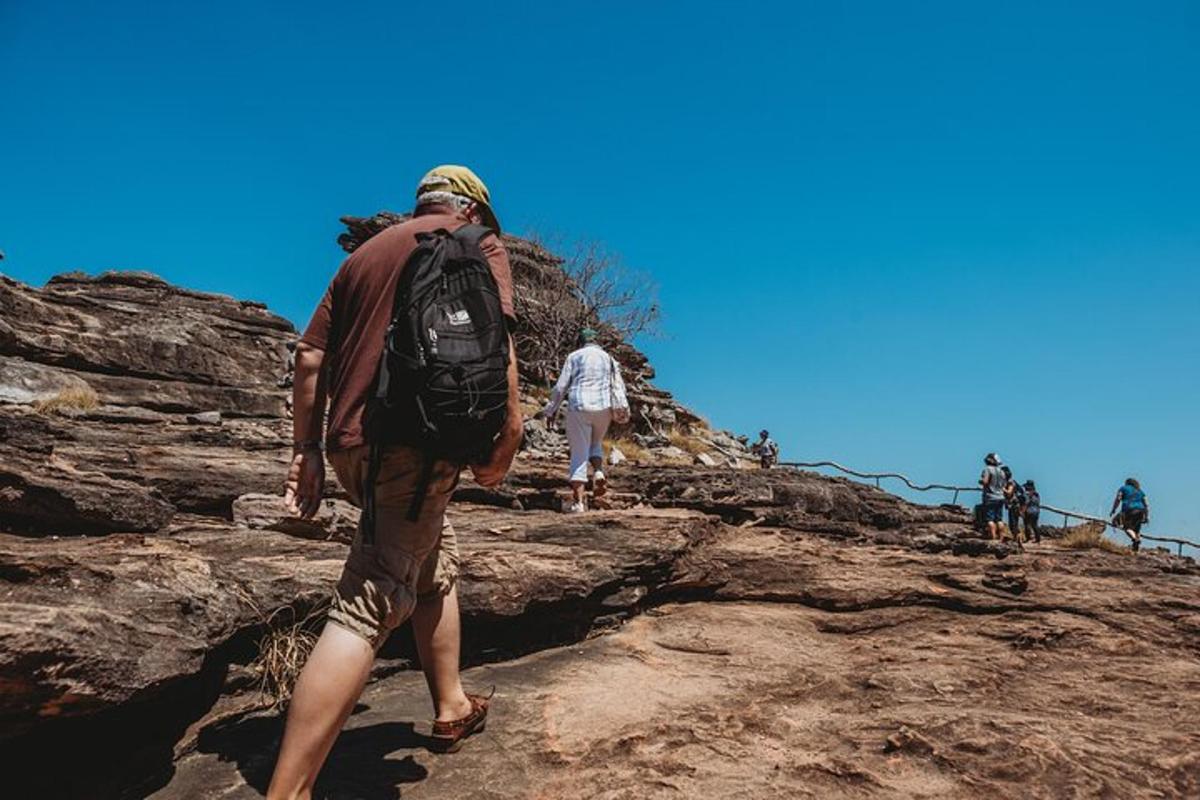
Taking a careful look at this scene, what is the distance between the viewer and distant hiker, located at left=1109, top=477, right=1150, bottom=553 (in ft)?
57.8

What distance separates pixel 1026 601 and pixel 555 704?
3.54 m

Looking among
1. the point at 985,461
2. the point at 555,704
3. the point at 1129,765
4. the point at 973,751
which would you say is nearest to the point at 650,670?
the point at 555,704

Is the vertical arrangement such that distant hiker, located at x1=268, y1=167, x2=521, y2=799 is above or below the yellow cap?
below

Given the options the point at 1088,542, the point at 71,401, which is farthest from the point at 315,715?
the point at 1088,542

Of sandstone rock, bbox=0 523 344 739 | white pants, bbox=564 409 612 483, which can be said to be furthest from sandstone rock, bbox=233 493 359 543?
white pants, bbox=564 409 612 483

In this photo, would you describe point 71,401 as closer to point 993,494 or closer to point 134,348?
point 134,348

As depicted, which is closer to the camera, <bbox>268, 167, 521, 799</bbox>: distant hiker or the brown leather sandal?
<bbox>268, 167, 521, 799</bbox>: distant hiker

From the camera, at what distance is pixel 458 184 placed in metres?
2.89

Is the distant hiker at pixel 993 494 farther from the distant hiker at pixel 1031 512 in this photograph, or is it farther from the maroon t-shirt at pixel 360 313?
the maroon t-shirt at pixel 360 313

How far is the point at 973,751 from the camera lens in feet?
8.89

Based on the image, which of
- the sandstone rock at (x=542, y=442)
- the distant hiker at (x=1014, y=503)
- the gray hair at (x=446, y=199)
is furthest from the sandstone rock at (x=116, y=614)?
the distant hiker at (x=1014, y=503)

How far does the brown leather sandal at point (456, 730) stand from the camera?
277 centimetres

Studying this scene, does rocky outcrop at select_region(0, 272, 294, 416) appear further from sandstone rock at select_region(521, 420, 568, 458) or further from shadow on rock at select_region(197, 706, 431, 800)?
shadow on rock at select_region(197, 706, 431, 800)

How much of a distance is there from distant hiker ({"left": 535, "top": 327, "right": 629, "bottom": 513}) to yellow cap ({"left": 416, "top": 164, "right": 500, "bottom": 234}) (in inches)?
181
